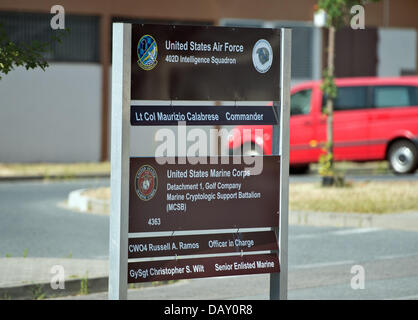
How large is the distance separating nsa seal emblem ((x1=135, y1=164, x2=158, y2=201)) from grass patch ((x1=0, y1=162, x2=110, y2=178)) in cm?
1531

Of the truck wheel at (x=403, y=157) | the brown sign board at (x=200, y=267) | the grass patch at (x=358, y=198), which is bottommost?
the brown sign board at (x=200, y=267)

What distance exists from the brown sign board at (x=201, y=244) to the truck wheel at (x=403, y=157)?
554 inches

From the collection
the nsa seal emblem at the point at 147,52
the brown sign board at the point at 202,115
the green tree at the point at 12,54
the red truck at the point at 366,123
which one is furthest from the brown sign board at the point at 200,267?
the red truck at the point at 366,123

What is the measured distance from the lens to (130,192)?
557cm

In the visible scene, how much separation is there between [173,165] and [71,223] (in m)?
7.35

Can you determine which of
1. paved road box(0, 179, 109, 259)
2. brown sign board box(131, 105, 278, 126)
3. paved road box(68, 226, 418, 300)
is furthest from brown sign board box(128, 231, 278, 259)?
paved road box(0, 179, 109, 259)

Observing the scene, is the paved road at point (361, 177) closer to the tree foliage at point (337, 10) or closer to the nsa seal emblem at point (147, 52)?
the tree foliage at point (337, 10)

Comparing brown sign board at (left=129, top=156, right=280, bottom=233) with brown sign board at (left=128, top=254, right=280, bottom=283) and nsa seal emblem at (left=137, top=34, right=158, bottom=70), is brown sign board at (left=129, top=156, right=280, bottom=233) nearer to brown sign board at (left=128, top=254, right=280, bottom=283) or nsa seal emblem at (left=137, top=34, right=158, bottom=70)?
brown sign board at (left=128, top=254, right=280, bottom=283)

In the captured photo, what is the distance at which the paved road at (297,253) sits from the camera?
8.20 meters

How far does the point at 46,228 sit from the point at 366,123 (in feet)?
30.8

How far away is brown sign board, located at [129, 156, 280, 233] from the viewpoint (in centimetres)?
562

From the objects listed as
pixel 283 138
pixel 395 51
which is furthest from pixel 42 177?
pixel 283 138
